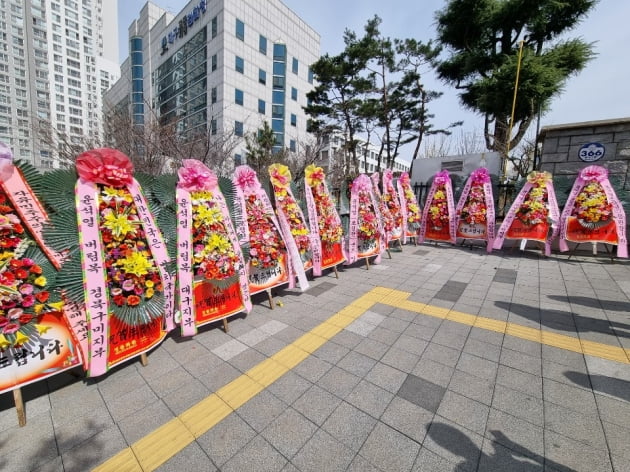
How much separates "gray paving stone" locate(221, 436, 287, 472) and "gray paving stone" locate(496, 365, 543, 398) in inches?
81.8

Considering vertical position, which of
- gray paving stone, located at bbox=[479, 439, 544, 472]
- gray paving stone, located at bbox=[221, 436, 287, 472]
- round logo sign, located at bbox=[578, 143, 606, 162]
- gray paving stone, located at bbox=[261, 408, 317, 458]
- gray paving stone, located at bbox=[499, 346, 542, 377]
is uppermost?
round logo sign, located at bbox=[578, 143, 606, 162]

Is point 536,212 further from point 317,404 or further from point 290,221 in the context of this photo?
point 317,404

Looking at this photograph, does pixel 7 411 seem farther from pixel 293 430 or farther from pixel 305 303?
pixel 305 303

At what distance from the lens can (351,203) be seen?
6.16m

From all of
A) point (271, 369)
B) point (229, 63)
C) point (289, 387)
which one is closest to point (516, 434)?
point (289, 387)

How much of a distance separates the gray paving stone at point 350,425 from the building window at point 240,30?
38.1m

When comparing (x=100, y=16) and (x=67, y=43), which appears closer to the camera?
(x=67, y=43)

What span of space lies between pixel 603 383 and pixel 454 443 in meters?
1.72

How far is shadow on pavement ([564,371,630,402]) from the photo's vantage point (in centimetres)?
233

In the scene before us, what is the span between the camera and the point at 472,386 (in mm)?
2475

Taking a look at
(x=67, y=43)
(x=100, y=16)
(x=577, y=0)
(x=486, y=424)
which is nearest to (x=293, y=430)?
(x=486, y=424)

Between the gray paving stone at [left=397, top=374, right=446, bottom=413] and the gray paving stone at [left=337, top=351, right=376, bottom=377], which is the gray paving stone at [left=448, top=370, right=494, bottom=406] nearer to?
the gray paving stone at [left=397, top=374, right=446, bottom=413]

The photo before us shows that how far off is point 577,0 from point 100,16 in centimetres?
9508

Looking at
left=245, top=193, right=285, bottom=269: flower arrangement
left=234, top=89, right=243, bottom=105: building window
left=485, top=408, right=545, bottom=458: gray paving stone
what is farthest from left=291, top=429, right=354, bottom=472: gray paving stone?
left=234, top=89, right=243, bottom=105: building window
